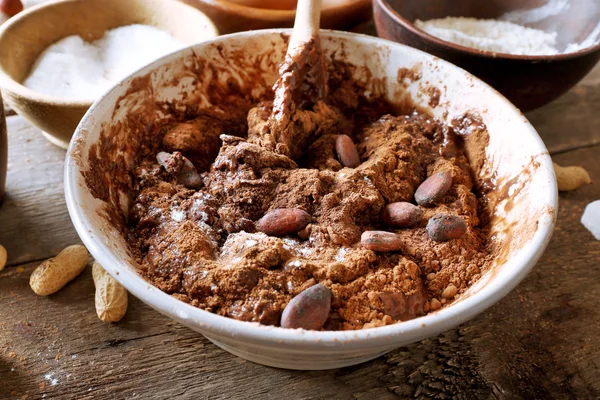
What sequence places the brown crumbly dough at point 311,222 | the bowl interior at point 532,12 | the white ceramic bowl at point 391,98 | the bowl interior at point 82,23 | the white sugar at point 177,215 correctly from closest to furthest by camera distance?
the white ceramic bowl at point 391,98 → the brown crumbly dough at point 311,222 → the white sugar at point 177,215 → the bowl interior at point 82,23 → the bowl interior at point 532,12

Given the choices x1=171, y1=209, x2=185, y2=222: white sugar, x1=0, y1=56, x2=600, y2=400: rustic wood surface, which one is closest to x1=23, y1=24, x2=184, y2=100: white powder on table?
x1=0, y1=56, x2=600, y2=400: rustic wood surface

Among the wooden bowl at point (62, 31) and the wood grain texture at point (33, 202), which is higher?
the wooden bowl at point (62, 31)

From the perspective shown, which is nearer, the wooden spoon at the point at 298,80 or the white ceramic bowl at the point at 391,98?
the white ceramic bowl at the point at 391,98

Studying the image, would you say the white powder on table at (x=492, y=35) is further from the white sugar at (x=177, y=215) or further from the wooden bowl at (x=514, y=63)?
the white sugar at (x=177, y=215)

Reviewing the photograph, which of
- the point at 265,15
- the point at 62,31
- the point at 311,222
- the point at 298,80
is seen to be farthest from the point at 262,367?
the point at 62,31

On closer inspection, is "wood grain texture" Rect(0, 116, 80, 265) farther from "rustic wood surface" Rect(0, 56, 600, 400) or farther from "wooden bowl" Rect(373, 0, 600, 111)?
"wooden bowl" Rect(373, 0, 600, 111)

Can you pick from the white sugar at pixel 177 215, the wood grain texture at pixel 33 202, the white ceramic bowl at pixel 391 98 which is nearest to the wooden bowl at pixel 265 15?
the white ceramic bowl at pixel 391 98
